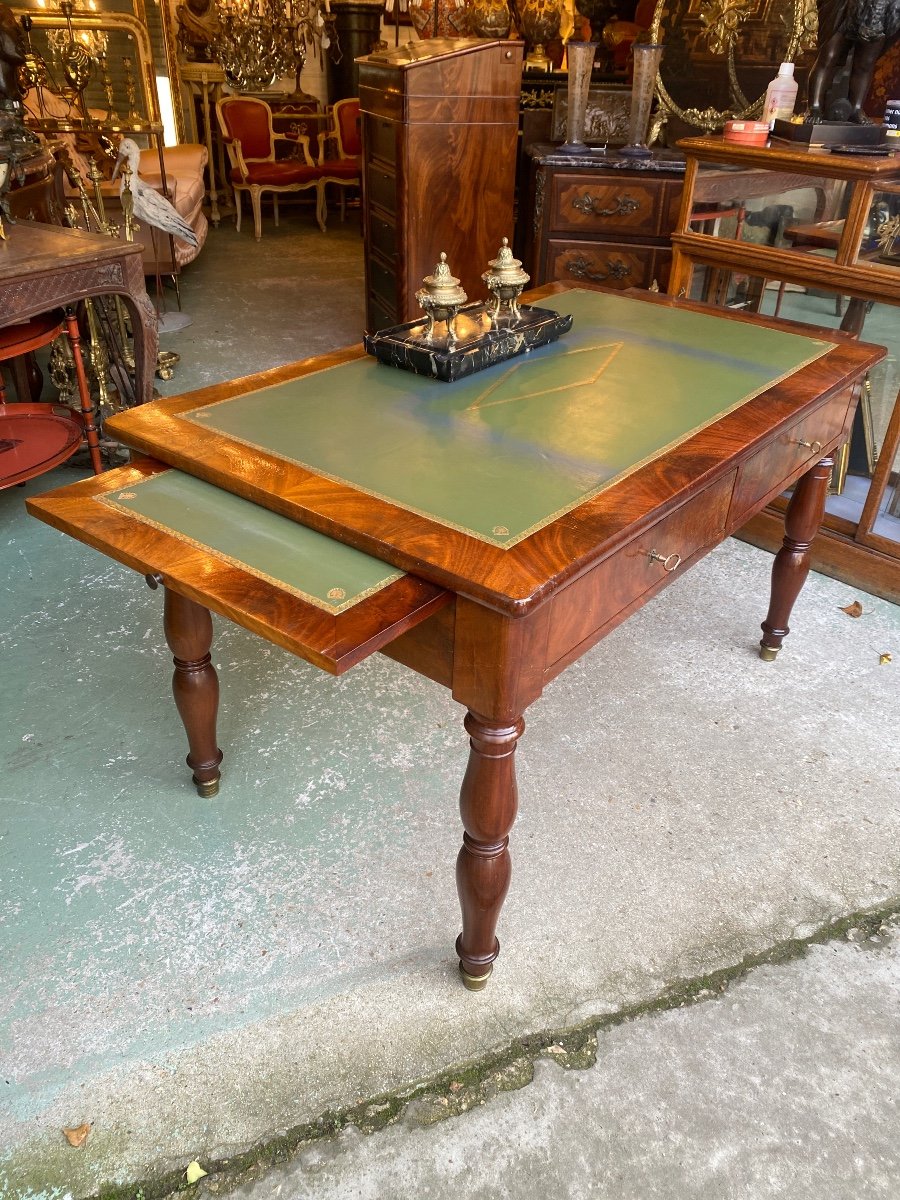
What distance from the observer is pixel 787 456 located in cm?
198

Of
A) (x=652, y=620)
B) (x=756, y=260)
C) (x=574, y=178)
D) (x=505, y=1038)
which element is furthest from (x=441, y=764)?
(x=574, y=178)

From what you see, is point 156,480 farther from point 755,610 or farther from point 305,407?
point 755,610

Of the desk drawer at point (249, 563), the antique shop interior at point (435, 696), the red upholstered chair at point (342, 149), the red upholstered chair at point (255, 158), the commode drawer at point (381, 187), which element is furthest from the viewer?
the red upholstered chair at point (342, 149)

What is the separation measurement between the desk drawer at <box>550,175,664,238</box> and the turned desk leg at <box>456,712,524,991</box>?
9.94ft

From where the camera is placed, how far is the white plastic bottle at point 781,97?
113 inches

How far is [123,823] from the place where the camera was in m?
2.03

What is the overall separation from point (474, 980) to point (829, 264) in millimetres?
2223

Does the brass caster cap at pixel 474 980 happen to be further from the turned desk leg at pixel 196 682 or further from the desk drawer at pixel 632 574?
the turned desk leg at pixel 196 682

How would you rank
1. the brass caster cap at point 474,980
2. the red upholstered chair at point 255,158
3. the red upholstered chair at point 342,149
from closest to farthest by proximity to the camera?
the brass caster cap at point 474,980, the red upholstered chair at point 255,158, the red upholstered chair at point 342,149

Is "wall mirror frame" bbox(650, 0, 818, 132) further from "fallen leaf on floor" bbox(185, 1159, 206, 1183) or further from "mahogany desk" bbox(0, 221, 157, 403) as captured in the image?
"fallen leaf on floor" bbox(185, 1159, 206, 1183)

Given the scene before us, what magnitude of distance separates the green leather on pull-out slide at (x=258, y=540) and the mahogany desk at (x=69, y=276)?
5.29 feet

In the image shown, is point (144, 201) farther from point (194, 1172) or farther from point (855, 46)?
point (194, 1172)

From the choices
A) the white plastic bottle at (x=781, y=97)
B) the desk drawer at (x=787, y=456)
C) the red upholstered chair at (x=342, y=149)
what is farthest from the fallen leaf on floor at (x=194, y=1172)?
the red upholstered chair at (x=342, y=149)

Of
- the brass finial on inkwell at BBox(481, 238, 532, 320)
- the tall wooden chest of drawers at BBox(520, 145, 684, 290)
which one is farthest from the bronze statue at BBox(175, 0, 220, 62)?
the brass finial on inkwell at BBox(481, 238, 532, 320)
